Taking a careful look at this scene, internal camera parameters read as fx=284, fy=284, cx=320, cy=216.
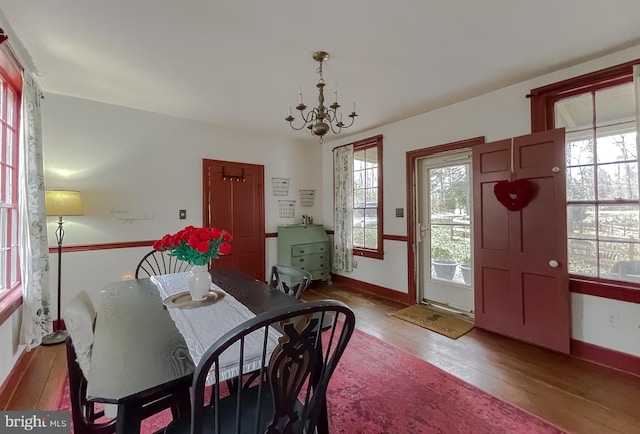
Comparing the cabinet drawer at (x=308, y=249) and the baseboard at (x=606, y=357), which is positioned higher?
the cabinet drawer at (x=308, y=249)

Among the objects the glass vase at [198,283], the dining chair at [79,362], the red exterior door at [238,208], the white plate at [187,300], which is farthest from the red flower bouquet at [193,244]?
the red exterior door at [238,208]

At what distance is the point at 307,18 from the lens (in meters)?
1.80

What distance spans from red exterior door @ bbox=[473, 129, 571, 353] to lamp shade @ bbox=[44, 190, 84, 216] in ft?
13.0

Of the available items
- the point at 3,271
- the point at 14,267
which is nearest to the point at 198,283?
the point at 3,271

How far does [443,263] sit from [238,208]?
2.87 metres

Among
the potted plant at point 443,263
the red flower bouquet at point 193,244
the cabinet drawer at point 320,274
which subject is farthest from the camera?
the cabinet drawer at point 320,274

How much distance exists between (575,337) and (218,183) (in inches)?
164

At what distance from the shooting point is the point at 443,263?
3.52 m

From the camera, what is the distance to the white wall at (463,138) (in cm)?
221

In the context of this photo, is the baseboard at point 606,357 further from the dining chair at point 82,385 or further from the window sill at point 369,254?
the dining chair at point 82,385

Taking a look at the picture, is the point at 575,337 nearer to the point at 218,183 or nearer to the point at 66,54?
the point at 218,183

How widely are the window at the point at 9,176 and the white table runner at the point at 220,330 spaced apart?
59.1 inches

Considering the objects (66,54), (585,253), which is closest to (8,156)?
(66,54)

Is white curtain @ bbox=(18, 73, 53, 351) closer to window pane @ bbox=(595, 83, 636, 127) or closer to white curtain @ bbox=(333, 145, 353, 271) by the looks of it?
white curtain @ bbox=(333, 145, 353, 271)
